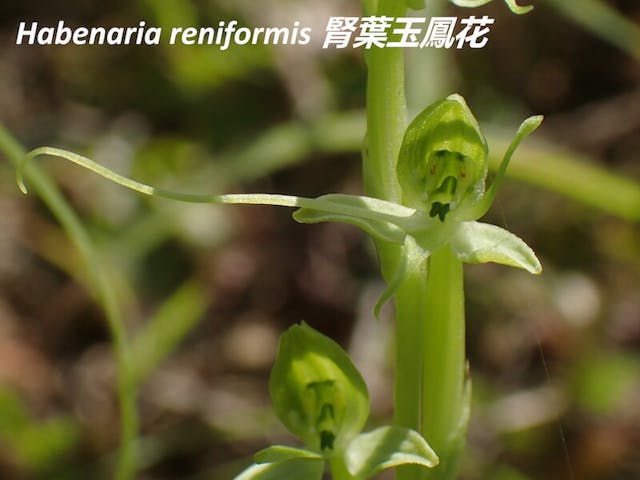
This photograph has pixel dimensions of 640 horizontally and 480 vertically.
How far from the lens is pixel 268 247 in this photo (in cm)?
294

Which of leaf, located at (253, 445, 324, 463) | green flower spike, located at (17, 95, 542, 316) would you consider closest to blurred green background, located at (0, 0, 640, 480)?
green flower spike, located at (17, 95, 542, 316)

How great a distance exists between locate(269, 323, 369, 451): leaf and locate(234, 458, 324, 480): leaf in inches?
0.9

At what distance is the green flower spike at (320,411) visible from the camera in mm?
1187

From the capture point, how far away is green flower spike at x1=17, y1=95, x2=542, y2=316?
42.7 inches

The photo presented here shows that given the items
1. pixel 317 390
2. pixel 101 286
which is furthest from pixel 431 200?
pixel 101 286

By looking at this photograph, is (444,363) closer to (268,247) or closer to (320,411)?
(320,411)

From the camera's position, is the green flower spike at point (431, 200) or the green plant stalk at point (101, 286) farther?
the green plant stalk at point (101, 286)

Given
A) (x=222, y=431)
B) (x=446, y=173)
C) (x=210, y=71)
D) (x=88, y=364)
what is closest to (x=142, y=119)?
(x=210, y=71)

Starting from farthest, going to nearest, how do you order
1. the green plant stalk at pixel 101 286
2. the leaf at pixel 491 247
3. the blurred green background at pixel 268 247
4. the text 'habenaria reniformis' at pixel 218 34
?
the text 'habenaria reniformis' at pixel 218 34
the blurred green background at pixel 268 247
the green plant stalk at pixel 101 286
the leaf at pixel 491 247

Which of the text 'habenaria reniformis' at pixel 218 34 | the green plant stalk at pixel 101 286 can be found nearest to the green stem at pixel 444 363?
the green plant stalk at pixel 101 286

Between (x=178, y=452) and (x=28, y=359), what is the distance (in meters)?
0.52

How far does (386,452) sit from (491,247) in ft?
0.85

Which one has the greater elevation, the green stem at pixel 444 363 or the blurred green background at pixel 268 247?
the blurred green background at pixel 268 247

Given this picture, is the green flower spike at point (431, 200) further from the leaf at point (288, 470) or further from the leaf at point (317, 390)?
the leaf at point (288, 470)
